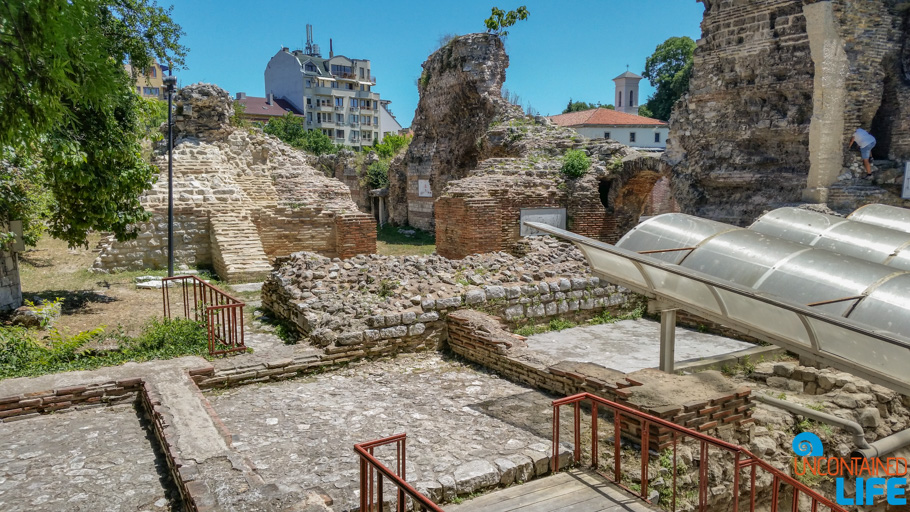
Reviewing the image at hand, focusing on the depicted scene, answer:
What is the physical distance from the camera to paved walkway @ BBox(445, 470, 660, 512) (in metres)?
4.24

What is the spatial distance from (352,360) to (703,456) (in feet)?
13.8

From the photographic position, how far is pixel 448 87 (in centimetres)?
2156

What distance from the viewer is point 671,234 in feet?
21.1

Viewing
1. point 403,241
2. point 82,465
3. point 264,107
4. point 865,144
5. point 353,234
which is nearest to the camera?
point 82,465

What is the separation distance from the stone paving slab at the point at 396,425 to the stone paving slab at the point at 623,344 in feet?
4.19

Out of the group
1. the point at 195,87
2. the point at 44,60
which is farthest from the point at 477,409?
the point at 195,87

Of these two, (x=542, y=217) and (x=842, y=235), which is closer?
(x=842, y=235)

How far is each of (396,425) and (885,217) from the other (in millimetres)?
6788

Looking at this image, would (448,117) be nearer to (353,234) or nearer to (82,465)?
(353,234)

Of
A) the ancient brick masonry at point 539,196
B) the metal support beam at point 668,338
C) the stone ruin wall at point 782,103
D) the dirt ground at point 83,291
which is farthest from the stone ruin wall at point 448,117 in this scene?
the metal support beam at point 668,338

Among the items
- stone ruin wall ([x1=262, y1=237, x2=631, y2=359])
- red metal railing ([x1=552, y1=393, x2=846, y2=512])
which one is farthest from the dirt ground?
red metal railing ([x1=552, y1=393, x2=846, y2=512])

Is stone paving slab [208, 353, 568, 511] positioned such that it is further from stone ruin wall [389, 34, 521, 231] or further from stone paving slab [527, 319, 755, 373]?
stone ruin wall [389, 34, 521, 231]

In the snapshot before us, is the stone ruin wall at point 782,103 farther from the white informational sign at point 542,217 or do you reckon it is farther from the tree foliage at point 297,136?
the tree foliage at point 297,136

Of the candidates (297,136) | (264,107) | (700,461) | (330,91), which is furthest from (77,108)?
(330,91)
